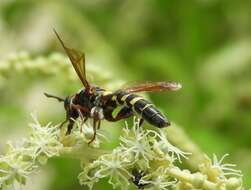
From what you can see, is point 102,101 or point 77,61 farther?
point 102,101

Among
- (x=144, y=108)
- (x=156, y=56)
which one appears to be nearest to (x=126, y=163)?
(x=144, y=108)

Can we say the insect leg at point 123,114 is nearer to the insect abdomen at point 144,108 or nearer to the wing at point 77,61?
the insect abdomen at point 144,108

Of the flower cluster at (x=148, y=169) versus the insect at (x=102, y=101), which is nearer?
the flower cluster at (x=148, y=169)

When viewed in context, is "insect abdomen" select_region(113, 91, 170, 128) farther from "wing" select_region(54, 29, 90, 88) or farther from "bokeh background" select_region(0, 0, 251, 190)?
"bokeh background" select_region(0, 0, 251, 190)

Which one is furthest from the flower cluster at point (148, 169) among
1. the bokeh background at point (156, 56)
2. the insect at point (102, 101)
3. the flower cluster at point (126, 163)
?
the bokeh background at point (156, 56)

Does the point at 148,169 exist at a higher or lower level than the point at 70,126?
lower

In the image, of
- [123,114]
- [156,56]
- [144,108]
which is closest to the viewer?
[144,108]

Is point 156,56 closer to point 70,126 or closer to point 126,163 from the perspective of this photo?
point 70,126

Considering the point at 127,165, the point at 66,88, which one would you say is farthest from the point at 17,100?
the point at 127,165
